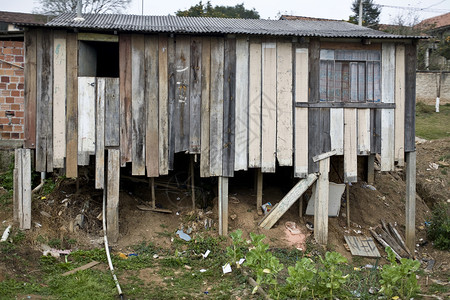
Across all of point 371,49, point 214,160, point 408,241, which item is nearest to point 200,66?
point 214,160

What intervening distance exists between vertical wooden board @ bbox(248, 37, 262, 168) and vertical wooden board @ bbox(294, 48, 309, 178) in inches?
34.2

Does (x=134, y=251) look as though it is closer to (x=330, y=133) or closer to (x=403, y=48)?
(x=330, y=133)

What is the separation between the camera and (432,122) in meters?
22.0

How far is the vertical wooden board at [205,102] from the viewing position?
1063 centimetres

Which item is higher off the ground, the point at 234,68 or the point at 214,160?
the point at 234,68

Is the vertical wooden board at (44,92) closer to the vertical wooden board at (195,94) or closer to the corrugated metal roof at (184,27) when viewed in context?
the corrugated metal roof at (184,27)

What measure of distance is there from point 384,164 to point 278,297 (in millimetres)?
5144

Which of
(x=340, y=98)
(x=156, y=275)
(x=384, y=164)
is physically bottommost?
(x=156, y=275)

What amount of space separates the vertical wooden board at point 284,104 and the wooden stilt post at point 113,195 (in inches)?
146

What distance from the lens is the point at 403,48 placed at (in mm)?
11117

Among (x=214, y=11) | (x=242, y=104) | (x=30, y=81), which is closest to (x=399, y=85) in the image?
(x=242, y=104)

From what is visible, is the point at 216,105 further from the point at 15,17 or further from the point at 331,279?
the point at 15,17

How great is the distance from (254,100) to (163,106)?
6.77 ft

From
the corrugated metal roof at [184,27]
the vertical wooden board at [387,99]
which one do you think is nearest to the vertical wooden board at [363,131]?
the vertical wooden board at [387,99]
